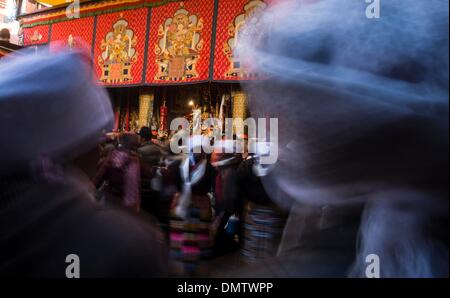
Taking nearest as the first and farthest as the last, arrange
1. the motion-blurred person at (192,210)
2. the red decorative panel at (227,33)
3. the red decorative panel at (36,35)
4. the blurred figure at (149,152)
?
the motion-blurred person at (192,210)
the blurred figure at (149,152)
the red decorative panel at (227,33)
the red decorative panel at (36,35)

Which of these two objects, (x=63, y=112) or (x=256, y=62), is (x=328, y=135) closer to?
(x=256, y=62)

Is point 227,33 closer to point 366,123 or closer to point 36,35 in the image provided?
point 36,35

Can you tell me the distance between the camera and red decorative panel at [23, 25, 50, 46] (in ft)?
27.6

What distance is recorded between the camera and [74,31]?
794cm

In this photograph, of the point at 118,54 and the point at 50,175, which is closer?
the point at 50,175

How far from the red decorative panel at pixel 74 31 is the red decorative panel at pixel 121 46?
0.24 metres

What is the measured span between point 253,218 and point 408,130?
2.26 meters

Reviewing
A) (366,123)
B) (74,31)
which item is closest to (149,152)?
(366,123)

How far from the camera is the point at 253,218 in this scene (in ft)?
8.81

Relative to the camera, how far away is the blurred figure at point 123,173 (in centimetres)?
267

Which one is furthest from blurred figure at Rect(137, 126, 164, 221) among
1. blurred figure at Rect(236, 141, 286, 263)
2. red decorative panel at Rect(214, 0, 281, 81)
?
red decorative panel at Rect(214, 0, 281, 81)

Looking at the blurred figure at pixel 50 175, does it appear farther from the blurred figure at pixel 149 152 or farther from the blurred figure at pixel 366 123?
the blurred figure at pixel 149 152

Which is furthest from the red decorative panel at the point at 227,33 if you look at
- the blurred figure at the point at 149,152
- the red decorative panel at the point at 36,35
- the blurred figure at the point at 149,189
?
the red decorative panel at the point at 36,35

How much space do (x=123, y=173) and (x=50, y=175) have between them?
1805 mm
